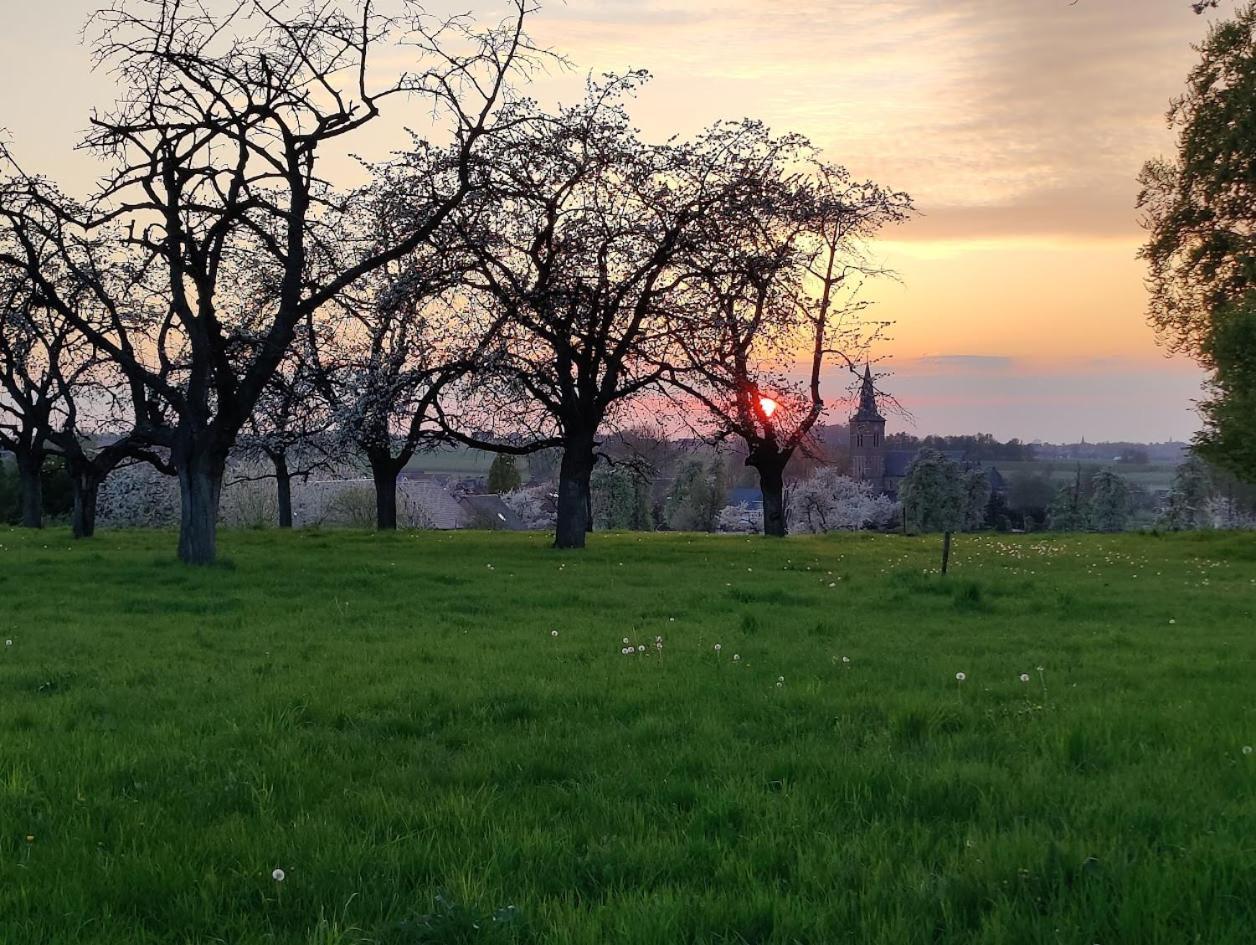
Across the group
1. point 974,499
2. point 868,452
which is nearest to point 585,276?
point 974,499

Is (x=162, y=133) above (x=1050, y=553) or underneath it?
above

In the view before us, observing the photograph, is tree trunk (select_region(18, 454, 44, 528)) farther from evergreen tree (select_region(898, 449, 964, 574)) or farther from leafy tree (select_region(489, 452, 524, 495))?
evergreen tree (select_region(898, 449, 964, 574))

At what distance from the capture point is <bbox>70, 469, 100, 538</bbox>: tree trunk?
30.0 meters

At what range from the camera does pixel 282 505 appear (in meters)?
47.2

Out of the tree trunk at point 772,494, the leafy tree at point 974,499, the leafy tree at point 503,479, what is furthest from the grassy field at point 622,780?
the leafy tree at point 974,499

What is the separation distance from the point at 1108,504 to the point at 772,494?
100.0 m

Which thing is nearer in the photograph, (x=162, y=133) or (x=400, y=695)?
(x=400, y=695)

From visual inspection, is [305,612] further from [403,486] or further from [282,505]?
[403,486]

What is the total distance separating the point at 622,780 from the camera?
19.7 feet

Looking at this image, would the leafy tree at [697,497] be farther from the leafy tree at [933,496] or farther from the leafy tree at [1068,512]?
the leafy tree at [1068,512]

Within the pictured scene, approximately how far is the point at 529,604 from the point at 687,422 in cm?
1842

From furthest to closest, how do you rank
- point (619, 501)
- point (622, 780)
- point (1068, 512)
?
point (1068, 512)
point (619, 501)
point (622, 780)

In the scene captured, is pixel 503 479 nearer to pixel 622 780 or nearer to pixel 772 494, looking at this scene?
pixel 772 494

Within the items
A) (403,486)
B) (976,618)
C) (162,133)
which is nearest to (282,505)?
(162,133)
